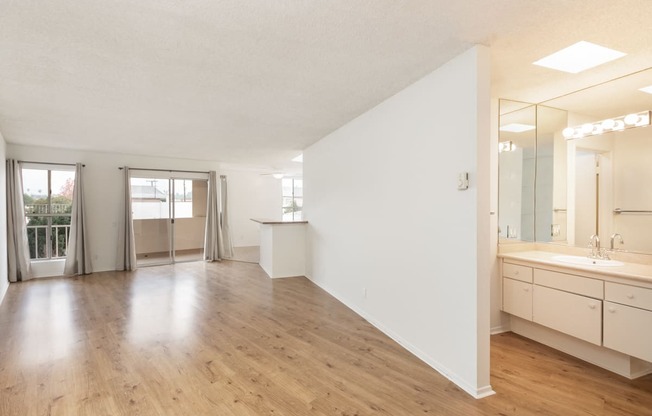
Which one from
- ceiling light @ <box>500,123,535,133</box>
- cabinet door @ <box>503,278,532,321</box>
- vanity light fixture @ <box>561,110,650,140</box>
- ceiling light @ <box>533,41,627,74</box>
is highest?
ceiling light @ <box>533,41,627,74</box>

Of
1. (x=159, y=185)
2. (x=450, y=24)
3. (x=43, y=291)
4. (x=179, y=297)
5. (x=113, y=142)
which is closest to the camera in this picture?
A: (x=450, y=24)

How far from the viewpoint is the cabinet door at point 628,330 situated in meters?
2.18

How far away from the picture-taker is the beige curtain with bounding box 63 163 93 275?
19.8 feet

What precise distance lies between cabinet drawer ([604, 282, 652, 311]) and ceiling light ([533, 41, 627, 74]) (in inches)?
68.4

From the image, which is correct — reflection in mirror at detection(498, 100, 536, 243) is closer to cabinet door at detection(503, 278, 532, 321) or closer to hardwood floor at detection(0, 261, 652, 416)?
cabinet door at detection(503, 278, 532, 321)

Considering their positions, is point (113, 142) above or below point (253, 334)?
above

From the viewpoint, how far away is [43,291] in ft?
16.2

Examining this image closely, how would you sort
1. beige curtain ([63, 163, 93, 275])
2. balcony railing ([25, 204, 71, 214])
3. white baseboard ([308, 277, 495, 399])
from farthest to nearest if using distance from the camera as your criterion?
1. beige curtain ([63, 163, 93, 275])
2. balcony railing ([25, 204, 71, 214])
3. white baseboard ([308, 277, 495, 399])

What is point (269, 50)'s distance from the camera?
225 cm

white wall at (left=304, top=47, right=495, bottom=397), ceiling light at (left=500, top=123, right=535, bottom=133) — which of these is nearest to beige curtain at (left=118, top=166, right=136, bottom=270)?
white wall at (left=304, top=47, right=495, bottom=397)

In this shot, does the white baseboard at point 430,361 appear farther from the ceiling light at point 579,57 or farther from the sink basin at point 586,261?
the ceiling light at point 579,57

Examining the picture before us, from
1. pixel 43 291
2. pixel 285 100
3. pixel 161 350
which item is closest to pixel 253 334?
pixel 161 350

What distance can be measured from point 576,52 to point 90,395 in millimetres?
4375

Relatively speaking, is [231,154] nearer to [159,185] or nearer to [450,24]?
[159,185]
